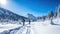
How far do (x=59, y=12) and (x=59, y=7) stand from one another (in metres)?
3.23

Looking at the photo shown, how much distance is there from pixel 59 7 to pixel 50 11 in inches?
227

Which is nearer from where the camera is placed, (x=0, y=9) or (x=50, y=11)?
(x=50, y=11)

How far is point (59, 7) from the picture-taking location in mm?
63094

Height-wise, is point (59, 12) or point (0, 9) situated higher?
point (0, 9)

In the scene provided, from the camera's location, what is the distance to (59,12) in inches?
2440

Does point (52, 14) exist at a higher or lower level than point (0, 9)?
lower

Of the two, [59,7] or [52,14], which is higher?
[59,7]

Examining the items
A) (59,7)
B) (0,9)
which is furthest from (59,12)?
(0,9)

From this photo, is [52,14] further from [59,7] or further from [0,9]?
[0,9]

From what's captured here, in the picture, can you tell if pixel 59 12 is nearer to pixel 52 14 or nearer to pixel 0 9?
pixel 52 14

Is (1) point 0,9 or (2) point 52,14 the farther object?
(1) point 0,9

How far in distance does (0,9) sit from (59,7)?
130m

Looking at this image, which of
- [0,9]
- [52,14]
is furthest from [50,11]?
[0,9]

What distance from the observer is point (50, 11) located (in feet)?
209
